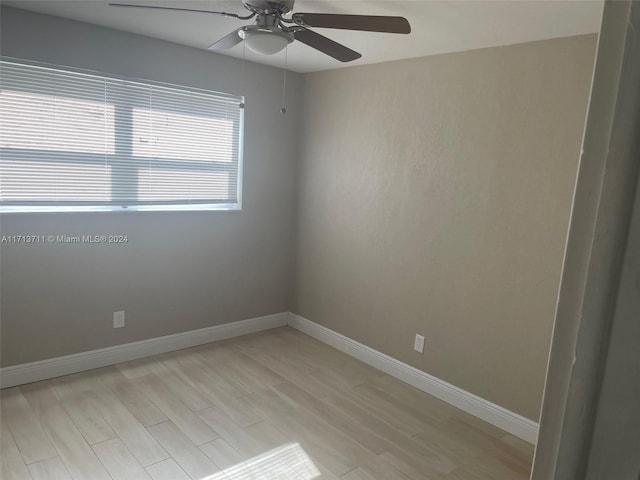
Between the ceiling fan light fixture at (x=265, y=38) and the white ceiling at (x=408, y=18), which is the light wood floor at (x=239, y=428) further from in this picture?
the white ceiling at (x=408, y=18)

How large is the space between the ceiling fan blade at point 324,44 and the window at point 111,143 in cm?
166

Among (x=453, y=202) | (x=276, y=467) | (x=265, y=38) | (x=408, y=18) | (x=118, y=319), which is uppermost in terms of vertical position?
(x=408, y=18)

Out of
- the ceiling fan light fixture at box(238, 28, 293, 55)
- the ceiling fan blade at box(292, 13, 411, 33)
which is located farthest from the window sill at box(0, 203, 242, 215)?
the ceiling fan blade at box(292, 13, 411, 33)

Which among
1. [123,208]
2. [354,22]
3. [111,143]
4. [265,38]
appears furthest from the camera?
[123,208]

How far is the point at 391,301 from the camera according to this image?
11.6ft

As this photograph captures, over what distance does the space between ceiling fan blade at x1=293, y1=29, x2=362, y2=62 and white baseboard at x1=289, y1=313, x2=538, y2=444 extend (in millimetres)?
2168

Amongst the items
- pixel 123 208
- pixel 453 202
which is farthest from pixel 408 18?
pixel 123 208

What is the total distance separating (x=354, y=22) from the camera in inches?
74.8

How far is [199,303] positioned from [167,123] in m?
1.48

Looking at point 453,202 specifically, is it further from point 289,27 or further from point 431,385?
point 289,27

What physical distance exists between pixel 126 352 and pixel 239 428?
1.27 m

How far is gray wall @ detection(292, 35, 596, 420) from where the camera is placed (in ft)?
8.50

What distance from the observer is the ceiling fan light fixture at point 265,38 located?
1983 millimetres

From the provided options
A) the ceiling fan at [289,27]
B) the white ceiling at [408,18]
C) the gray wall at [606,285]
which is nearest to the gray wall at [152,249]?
the white ceiling at [408,18]
